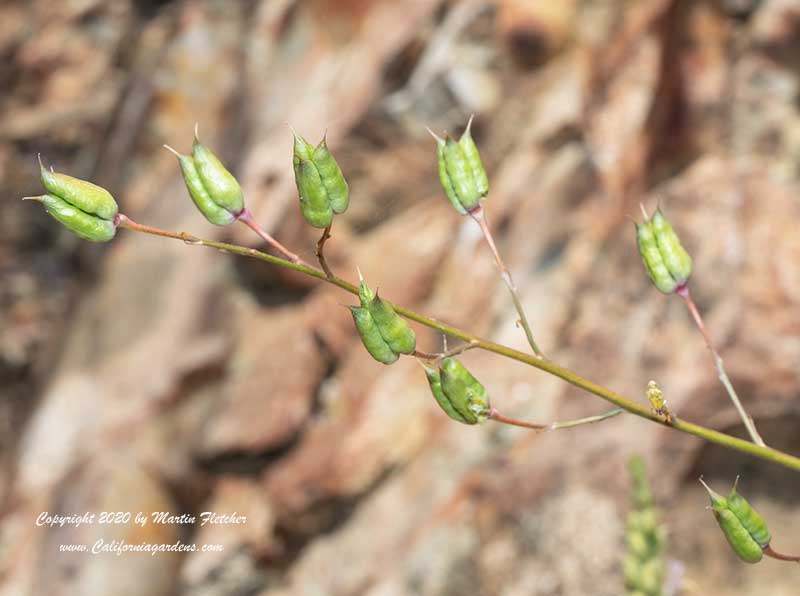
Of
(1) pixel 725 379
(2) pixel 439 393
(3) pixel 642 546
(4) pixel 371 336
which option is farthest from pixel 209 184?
(3) pixel 642 546

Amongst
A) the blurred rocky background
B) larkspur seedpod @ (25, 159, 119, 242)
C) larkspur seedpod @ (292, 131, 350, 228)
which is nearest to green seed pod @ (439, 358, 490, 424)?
larkspur seedpod @ (292, 131, 350, 228)

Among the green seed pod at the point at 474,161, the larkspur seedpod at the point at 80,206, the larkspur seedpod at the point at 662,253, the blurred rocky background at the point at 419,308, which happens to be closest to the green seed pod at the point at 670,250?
the larkspur seedpod at the point at 662,253

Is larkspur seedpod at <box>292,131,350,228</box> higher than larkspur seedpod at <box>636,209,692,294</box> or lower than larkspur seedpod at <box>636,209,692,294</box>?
higher

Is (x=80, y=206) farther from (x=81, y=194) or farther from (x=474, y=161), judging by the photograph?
(x=474, y=161)

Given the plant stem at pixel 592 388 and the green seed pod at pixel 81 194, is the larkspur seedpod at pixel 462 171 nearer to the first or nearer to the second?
the plant stem at pixel 592 388

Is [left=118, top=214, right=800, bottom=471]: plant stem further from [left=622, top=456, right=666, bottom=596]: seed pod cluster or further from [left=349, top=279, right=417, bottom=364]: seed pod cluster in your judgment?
[left=622, top=456, right=666, bottom=596]: seed pod cluster
